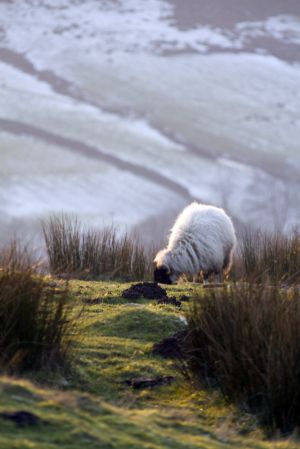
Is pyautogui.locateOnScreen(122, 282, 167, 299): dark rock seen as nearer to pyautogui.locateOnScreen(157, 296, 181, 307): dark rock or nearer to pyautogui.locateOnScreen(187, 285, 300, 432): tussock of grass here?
pyautogui.locateOnScreen(157, 296, 181, 307): dark rock

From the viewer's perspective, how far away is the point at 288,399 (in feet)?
15.5

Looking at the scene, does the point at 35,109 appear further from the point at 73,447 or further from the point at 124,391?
the point at 73,447

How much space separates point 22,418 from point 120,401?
3.97 feet

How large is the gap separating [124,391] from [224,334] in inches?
23.2

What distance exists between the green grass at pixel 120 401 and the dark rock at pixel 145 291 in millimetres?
187

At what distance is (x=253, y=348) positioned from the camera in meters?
4.94

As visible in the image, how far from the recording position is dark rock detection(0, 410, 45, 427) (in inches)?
142

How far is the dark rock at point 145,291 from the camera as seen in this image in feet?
23.9

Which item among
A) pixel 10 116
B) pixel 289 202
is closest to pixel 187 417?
pixel 289 202

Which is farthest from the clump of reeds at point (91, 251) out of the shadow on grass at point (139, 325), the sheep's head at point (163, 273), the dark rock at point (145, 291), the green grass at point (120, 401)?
the shadow on grass at point (139, 325)

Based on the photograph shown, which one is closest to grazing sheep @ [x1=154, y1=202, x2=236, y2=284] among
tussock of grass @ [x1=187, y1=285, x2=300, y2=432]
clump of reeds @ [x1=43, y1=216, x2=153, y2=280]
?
clump of reeds @ [x1=43, y1=216, x2=153, y2=280]

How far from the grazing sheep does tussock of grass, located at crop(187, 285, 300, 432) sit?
4340 millimetres

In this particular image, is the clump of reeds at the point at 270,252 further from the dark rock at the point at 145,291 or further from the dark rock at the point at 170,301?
the dark rock at the point at 170,301

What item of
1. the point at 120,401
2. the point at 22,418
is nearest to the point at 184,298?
the point at 120,401
